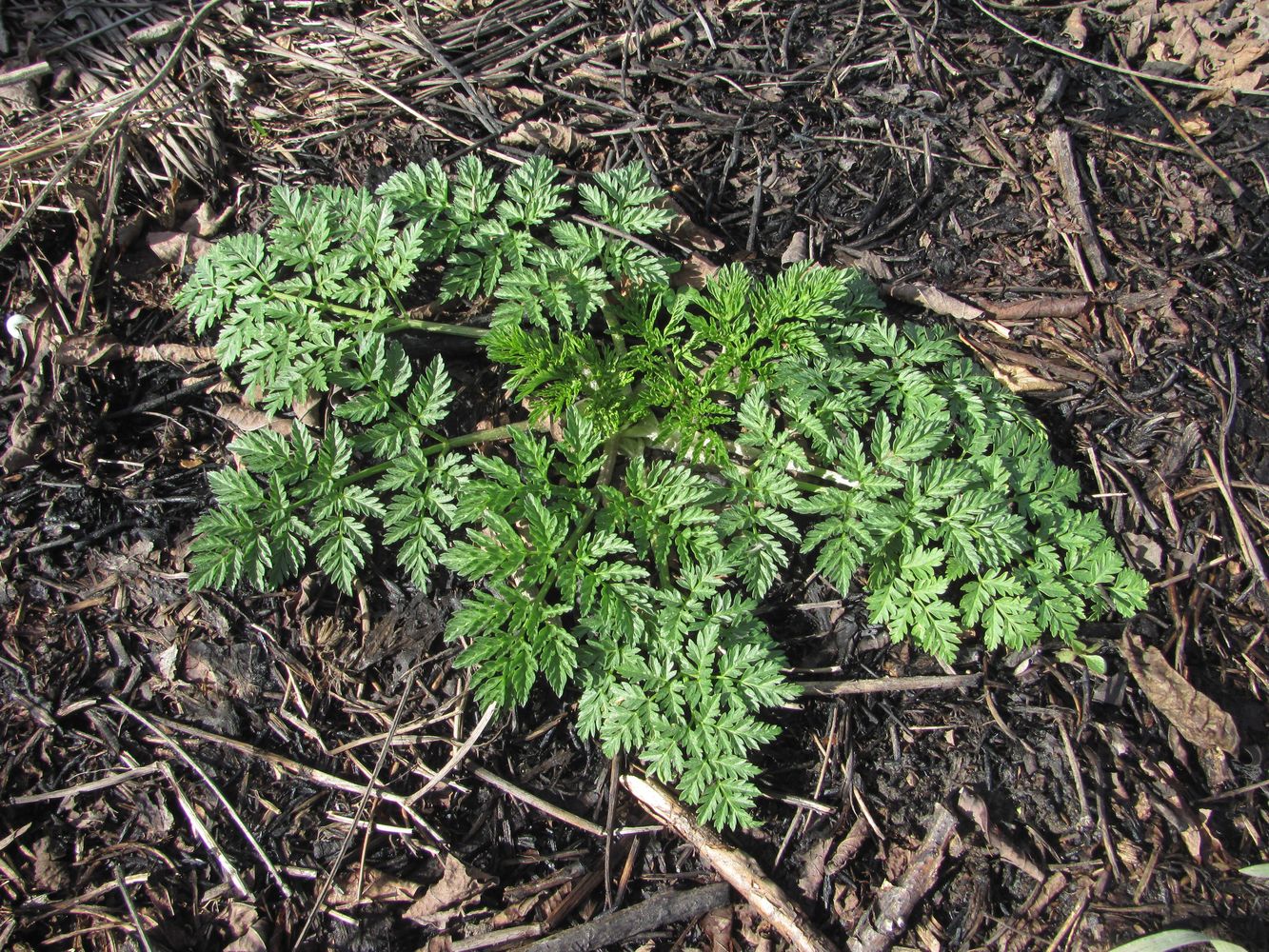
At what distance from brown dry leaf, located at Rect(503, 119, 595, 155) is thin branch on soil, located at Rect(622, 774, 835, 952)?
2.78m

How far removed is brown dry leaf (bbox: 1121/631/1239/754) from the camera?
2986mm

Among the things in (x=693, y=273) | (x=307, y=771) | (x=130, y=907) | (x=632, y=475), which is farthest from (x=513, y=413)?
(x=130, y=907)

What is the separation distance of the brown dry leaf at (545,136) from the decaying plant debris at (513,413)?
0.07 feet

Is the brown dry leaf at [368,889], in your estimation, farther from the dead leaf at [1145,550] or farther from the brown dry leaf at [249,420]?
the dead leaf at [1145,550]

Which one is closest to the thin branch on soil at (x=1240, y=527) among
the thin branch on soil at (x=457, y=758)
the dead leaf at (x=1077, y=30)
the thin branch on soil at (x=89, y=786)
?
the dead leaf at (x=1077, y=30)

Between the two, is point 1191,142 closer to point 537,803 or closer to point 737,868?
point 737,868

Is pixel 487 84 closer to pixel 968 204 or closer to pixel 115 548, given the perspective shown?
pixel 968 204

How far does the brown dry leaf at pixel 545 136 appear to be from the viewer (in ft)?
12.5

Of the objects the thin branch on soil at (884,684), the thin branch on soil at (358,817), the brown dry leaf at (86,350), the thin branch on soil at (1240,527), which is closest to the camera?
the thin branch on soil at (358,817)

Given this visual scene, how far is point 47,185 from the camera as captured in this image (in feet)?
11.3

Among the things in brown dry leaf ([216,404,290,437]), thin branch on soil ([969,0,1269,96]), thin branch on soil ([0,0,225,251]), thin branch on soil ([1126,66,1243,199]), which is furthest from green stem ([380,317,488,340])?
thin branch on soil ([1126,66,1243,199])

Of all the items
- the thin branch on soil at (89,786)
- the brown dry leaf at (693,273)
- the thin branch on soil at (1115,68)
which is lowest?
the thin branch on soil at (89,786)

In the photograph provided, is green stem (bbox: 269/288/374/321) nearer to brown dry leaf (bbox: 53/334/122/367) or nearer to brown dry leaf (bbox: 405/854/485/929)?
brown dry leaf (bbox: 53/334/122/367)

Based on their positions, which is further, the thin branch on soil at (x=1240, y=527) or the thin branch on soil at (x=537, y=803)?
the thin branch on soil at (x=1240, y=527)
